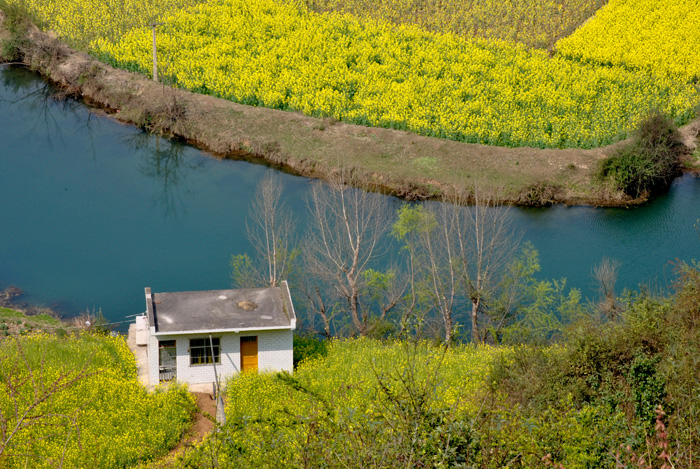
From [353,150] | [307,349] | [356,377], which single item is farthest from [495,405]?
[353,150]

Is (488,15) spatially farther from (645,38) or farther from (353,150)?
(353,150)

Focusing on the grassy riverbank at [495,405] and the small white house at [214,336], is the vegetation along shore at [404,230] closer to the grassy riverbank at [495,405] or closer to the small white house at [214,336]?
the grassy riverbank at [495,405]

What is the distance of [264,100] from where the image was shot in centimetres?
5150

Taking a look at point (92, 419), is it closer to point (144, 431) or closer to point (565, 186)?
point (144, 431)

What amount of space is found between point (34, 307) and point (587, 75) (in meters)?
33.7

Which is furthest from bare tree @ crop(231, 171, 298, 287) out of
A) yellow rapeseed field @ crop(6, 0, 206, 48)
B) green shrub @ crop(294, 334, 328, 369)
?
yellow rapeseed field @ crop(6, 0, 206, 48)

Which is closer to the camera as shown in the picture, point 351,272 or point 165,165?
point 351,272

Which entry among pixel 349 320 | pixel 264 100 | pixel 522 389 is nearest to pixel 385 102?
pixel 264 100

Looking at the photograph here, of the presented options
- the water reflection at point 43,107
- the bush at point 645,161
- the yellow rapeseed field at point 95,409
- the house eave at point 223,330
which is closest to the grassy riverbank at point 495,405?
the house eave at point 223,330

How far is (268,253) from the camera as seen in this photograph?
34406 mm

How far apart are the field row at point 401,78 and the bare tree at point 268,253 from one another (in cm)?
1266

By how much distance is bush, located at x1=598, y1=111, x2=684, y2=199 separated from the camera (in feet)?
146

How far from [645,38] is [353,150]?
24.2m

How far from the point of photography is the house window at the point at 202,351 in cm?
2855
